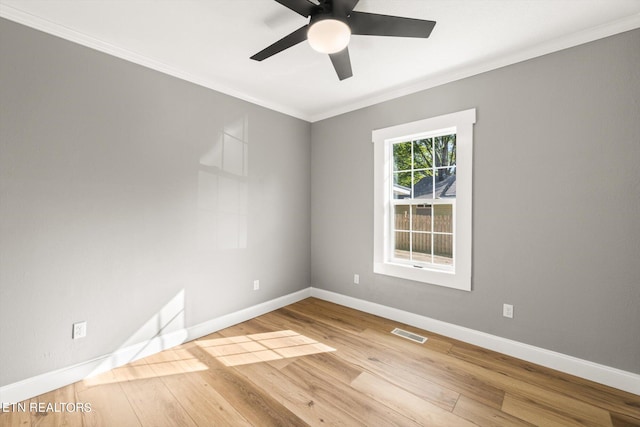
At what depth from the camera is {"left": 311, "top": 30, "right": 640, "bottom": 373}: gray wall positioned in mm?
2020

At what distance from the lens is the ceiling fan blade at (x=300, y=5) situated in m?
1.50

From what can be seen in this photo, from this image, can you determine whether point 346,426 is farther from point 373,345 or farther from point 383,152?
point 383,152

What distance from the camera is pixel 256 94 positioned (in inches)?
129

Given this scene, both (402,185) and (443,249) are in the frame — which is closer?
(443,249)

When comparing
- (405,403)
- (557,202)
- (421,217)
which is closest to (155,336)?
(405,403)

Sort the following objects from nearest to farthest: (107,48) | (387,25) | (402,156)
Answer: (387,25)
(107,48)
(402,156)

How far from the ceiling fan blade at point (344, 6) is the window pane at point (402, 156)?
1.94 meters

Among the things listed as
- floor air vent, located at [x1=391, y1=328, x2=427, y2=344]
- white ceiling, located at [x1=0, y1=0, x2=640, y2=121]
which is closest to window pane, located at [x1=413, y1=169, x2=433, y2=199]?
white ceiling, located at [x1=0, y1=0, x2=640, y2=121]

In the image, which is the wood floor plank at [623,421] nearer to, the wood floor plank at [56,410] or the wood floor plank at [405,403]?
the wood floor plank at [405,403]

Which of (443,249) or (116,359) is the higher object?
(443,249)

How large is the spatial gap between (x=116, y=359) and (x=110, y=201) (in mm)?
1316

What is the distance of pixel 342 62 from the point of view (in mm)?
1989

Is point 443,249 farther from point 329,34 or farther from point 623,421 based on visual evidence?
point 329,34

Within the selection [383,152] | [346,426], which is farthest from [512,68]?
[346,426]
